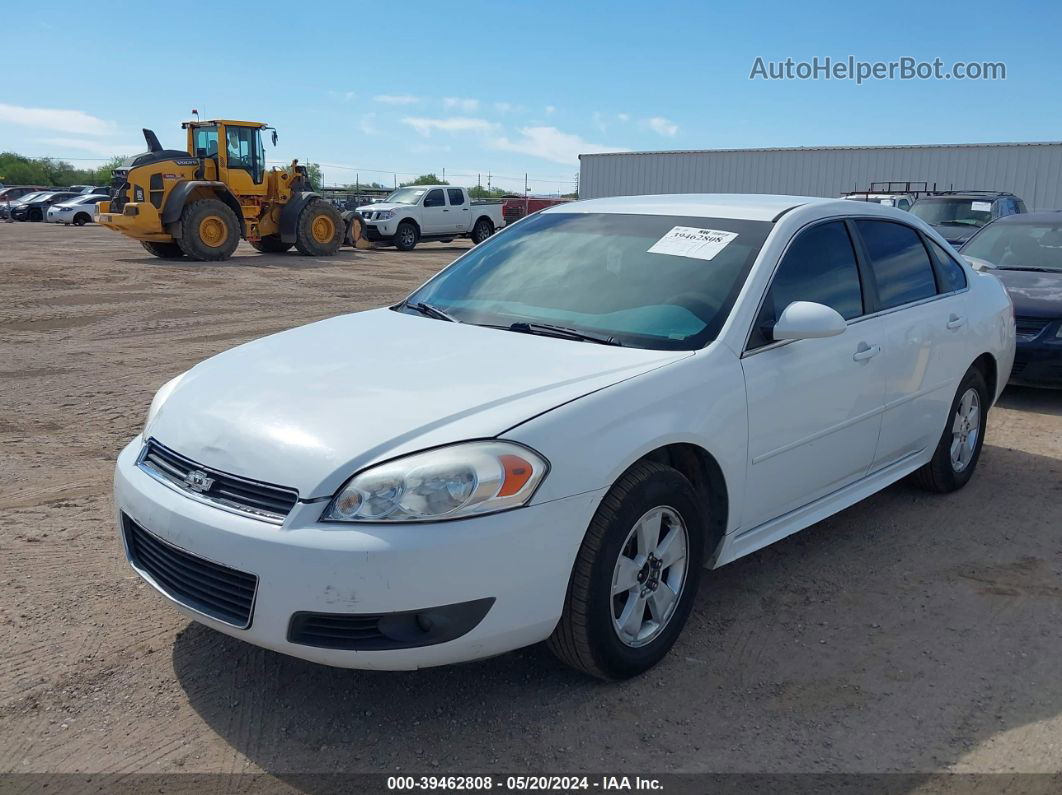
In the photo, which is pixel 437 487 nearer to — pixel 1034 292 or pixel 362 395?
pixel 362 395

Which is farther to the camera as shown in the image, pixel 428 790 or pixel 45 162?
pixel 45 162

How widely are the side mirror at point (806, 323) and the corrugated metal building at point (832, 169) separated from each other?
2812 cm

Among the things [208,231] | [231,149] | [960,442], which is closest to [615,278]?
[960,442]

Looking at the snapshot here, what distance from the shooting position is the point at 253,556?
2.63m

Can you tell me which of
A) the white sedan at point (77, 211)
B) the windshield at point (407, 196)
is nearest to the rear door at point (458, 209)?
the windshield at point (407, 196)

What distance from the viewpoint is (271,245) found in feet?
74.7

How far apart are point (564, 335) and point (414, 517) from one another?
3.96ft

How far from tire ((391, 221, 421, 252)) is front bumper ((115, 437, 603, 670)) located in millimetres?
23724

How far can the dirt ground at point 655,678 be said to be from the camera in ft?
9.19

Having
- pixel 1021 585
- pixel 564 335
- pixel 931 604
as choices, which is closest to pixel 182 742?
pixel 564 335

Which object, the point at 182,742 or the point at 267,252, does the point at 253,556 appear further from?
the point at 267,252

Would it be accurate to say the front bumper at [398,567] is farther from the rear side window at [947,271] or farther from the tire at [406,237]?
the tire at [406,237]

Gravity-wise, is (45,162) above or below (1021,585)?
above

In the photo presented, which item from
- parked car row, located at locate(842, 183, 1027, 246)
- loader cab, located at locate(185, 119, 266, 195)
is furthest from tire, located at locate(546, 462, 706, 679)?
loader cab, located at locate(185, 119, 266, 195)
